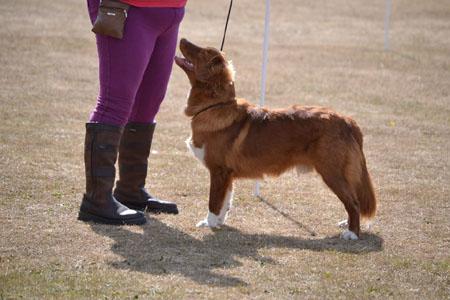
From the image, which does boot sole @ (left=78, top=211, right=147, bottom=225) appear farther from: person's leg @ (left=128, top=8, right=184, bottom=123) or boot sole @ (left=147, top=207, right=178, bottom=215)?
person's leg @ (left=128, top=8, right=184, bottom=123)

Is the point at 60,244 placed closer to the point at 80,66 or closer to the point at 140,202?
the point at 140,202

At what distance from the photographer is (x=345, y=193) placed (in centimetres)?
520

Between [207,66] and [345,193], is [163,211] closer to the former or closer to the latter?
[207,66]

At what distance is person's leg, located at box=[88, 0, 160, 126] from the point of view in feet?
16.1

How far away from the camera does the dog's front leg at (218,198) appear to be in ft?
17.5

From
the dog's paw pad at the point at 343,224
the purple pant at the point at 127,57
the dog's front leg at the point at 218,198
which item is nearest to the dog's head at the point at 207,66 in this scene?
the purple pant at the point at 127,57

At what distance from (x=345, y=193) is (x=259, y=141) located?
0.76 m

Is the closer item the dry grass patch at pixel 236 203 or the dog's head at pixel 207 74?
the dry grass patch at pixel 236 203

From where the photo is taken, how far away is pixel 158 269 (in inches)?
171

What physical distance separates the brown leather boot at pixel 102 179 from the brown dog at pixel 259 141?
0.66 metres

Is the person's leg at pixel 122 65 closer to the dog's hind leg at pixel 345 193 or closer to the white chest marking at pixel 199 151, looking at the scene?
the white chest marking at pixel 199 151

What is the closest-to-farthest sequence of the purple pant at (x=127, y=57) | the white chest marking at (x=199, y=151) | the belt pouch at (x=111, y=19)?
the belt pouch at (x=111, y=19)
the purple pant at (x=127, y=57)
the white chest marking at (x=199, y=151)

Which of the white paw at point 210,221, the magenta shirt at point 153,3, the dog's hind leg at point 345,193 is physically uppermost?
the magenta shirt at point 153,3

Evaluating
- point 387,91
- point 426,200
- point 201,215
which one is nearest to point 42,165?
point 201,215
